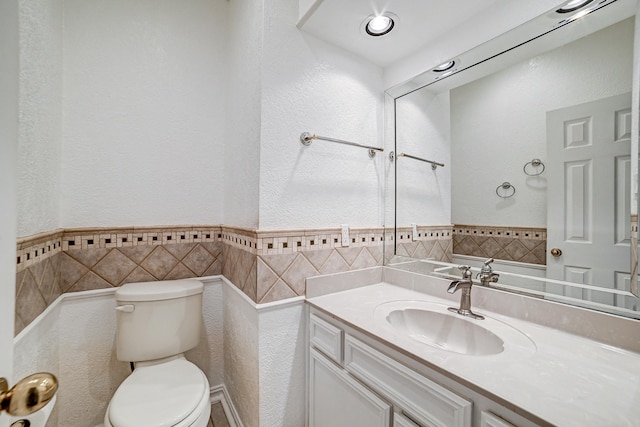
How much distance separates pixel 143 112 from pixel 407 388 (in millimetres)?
1817

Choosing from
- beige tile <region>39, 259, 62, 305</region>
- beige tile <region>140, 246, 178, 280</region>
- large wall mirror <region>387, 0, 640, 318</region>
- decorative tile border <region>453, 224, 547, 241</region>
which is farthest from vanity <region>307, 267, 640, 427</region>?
beige tile <region>39, 259, 62, 305</region>

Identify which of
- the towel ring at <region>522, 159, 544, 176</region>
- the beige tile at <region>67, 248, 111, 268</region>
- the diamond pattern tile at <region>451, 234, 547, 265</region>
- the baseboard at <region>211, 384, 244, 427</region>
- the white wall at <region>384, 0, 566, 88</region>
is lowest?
the baseboard at <region>211, 384, 244, 427</region>

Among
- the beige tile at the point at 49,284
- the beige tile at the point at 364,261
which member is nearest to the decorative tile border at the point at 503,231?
the beige tile at the point at 364,261

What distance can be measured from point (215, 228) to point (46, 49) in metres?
1.09

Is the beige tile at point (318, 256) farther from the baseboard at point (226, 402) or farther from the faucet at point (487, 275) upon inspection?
the baseboard at point (226, 402)

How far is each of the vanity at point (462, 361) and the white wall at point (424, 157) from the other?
40 cm

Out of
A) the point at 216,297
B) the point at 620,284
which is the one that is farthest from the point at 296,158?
the point at 620,284

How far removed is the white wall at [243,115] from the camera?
4.09 ft

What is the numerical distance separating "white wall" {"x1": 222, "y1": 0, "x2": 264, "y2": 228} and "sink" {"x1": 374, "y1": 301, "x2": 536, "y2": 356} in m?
0.76

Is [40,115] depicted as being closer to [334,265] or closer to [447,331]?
[334,265]

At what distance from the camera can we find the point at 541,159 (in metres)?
1.07

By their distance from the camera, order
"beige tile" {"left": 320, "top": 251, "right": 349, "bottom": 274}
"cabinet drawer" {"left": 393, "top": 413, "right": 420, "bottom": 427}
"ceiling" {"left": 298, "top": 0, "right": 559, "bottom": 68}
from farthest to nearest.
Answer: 1. "beige tile" {"left": 320, "top": 251, "right": 349, "bottom": 274}
2. "ceiling" {"left": 298, "top": 0, "right": 559, "bottom": 68}
3. "cabinet drawer" {"left": 393, "top": 413, "right": 420, "bottom": 427}

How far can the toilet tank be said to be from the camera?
1.28 meters

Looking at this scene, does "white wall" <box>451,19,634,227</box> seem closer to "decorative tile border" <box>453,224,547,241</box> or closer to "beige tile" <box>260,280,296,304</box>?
"decorative tile border" <box>453,224,547,241</box>
